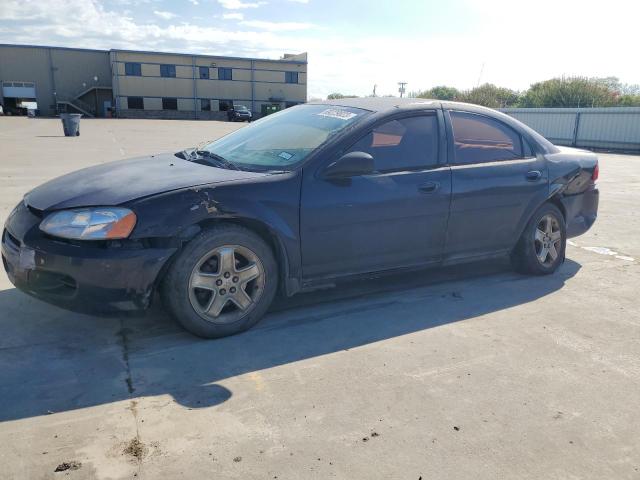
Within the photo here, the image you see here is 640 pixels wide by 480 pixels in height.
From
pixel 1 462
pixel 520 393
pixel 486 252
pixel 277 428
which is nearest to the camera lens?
pixel 1 462

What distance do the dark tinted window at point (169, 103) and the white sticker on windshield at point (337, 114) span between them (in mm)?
59039

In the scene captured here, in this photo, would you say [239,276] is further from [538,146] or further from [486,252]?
[538,146]

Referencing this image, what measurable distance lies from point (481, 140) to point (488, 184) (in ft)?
1.41

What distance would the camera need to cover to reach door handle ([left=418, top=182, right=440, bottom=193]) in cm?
417

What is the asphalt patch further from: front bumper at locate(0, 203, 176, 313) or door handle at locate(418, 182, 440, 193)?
door handle at locate(418, 182, 440, 193)

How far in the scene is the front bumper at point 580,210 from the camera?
17.2ft

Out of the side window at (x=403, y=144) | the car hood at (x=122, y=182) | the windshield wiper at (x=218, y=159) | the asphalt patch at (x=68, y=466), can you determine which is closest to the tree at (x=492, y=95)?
the side window at (x=403, y=144)

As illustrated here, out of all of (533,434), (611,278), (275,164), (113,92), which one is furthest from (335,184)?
(113,92)

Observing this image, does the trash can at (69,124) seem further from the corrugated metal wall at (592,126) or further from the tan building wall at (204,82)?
the tan building wall at (204,82)

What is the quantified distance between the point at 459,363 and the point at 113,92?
61.5 meters

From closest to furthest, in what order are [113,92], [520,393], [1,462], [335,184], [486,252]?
[1,462], [520,393], [335,184], [486,252], [113,92]

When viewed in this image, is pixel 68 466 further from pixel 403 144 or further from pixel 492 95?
pixel 492 95

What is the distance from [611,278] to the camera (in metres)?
5.19

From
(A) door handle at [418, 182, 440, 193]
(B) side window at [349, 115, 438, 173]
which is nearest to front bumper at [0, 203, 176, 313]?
(B) side window at [349, 115, 438, 173]
